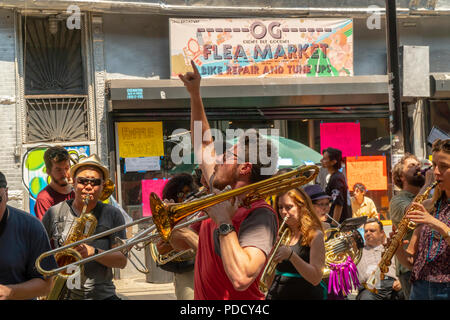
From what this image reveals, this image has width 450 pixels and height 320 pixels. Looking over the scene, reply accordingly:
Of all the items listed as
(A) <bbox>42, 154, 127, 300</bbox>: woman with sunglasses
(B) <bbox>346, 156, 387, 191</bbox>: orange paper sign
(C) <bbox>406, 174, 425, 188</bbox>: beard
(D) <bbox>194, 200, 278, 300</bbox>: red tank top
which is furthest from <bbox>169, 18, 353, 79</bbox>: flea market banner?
(D) <bbox>194, 200, 278, 300</bbox>: red tank top

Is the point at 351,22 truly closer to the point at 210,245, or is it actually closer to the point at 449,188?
the point at 449,188

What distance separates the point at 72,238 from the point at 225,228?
1990 mm

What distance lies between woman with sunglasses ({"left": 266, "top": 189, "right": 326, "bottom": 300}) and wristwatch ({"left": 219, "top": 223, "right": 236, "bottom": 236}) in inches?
52.0

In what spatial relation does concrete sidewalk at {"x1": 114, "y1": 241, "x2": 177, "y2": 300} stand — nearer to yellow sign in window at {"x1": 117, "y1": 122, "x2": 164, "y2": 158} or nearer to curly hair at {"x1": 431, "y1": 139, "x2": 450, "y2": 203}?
yellow sign in window at {"x1": 117, "y1": 122, "x2": 164, "y2": 158}

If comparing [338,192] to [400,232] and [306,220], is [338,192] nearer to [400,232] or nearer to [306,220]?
[400,232]

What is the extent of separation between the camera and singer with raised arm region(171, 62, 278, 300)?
3162 millimetres

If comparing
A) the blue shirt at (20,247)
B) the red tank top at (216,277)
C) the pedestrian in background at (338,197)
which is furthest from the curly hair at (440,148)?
the pedestrian in background at (338,197)

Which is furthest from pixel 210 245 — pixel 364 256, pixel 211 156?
pixel 364 256

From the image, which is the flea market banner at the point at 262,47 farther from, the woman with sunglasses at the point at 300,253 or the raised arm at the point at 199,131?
the raised arm at the point at 199,131

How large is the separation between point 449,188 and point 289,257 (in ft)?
3.46

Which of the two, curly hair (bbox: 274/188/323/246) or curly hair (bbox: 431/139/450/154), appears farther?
curly hair (bbox: 274/188/323/246)

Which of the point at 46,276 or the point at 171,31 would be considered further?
the point at 171,31

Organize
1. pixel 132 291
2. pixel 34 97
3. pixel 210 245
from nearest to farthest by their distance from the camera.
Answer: pixel 210 245, pixel 132 291, pixel 34 97

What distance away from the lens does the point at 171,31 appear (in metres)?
11.5
